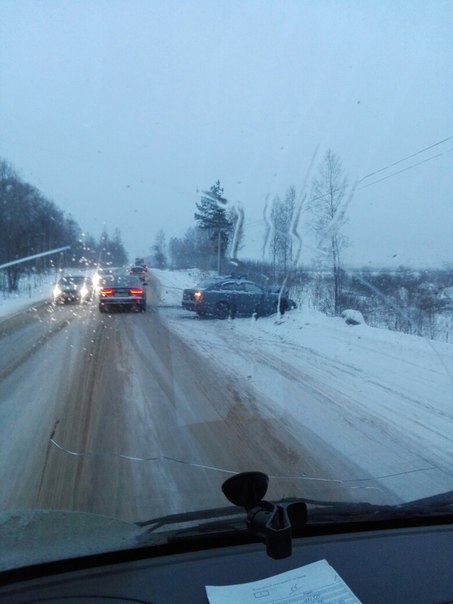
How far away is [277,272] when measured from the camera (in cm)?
1338

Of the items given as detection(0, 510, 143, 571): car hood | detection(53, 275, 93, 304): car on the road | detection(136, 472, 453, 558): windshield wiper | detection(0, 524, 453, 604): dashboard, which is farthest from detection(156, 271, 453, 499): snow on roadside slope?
detection(53, 275, 93, 304): car on the road

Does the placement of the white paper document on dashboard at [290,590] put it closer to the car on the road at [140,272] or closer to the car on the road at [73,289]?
the car on the road at [73,289]

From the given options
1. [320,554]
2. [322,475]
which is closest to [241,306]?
[322,475]

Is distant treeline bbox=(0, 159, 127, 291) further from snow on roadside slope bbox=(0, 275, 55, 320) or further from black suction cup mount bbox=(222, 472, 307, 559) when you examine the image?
black suction cup mount bbox=(222, 472, 307, 559)

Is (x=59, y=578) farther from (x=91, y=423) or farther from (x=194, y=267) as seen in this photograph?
(x=194, y=267)

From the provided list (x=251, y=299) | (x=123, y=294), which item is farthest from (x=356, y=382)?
(x=123, y=294)

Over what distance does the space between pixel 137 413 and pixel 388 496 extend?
3.41 m

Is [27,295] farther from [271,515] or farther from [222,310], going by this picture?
[271,515]

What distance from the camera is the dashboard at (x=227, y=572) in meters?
2.62

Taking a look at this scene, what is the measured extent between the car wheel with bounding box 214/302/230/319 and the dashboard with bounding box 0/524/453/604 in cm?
1482

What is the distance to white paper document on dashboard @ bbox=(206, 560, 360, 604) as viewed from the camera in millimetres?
2633

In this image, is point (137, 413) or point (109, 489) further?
point (137, 413)

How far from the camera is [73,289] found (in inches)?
656

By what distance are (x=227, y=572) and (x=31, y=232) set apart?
8.07 m
